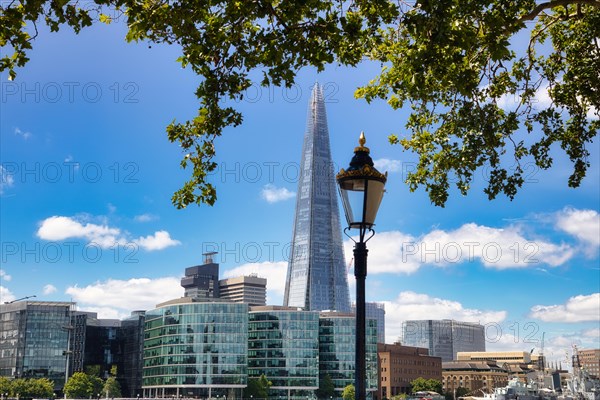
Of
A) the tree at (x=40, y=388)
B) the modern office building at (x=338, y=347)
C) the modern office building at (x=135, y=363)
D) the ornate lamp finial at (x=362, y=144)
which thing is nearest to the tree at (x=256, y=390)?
the modern office building at (x=338, y=347)

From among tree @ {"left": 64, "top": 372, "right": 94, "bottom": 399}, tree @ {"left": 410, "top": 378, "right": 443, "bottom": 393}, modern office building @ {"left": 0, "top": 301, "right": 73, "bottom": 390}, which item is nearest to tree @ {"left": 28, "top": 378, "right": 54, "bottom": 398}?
tree @ {"left": 64, "top": 372, "right": 94, "bottom": 399}

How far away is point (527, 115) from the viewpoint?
57.7 ft

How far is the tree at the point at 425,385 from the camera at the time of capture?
631 feet

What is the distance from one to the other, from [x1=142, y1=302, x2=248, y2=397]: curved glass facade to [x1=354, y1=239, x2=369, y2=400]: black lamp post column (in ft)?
477

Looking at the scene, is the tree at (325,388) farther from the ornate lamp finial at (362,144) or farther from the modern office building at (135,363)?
the ornate lamp finial at (362,144)

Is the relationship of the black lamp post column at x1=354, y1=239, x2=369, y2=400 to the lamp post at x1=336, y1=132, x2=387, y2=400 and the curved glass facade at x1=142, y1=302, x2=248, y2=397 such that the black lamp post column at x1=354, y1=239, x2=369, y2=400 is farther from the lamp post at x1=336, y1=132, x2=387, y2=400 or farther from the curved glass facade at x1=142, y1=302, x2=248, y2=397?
the curved glass facade at x1=142, y1=302, x2=248, y2=397

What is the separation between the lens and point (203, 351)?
15212cm

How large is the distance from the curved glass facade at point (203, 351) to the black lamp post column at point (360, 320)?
14538cm

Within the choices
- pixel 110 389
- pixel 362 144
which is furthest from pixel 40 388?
pixel 362 144

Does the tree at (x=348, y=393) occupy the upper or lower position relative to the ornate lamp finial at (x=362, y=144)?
lower

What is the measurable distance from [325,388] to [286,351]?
1200 centimetres

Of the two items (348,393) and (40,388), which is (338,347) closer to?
(348,393)

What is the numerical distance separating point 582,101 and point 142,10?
11.0m

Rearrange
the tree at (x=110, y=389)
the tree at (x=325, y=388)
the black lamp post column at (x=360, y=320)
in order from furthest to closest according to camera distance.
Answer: the tree at (x=110, y=389), the tree at (x=325, y=388), the black lamp post column at (x=360, y=320)
